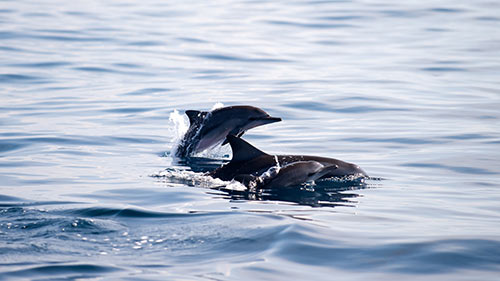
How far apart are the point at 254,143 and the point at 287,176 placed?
4500 mm

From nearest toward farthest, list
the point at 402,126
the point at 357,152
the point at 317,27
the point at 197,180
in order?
the point at 197,180
the point at 357,152
the point at 402,126
the point at 317,27

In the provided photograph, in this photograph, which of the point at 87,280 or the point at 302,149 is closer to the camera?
the point at 87,280

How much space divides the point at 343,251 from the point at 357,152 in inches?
258

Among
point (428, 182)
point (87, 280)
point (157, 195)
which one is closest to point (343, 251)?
point (87, 280)

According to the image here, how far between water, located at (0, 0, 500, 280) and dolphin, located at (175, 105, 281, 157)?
537mm

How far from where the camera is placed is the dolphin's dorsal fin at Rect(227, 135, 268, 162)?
37.1ft

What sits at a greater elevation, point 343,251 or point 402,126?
point 402,126

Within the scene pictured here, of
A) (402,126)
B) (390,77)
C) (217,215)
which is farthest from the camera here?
(390,77)

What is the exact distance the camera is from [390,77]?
926 inches

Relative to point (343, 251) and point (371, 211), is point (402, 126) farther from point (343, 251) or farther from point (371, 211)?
point (343, 251)

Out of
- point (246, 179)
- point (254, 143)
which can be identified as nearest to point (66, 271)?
point (246, 179)

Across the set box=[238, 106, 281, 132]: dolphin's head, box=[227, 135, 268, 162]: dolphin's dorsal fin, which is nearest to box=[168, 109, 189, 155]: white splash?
box=[238, 106, 281, 132]: dolphin's head

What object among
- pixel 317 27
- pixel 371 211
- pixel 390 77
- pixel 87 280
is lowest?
pixel 87 280

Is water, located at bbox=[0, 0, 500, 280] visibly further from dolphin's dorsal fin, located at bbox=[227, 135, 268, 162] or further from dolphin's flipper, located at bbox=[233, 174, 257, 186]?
dolphin's dorsal fin, located at bbox=[227, 135, 268, 162]
